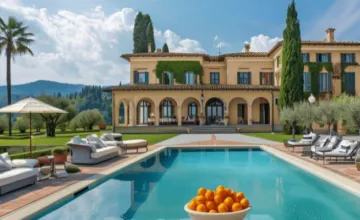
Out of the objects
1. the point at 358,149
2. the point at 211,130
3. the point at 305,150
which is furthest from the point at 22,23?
the point at 358,149

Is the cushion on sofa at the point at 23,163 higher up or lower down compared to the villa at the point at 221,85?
lower down

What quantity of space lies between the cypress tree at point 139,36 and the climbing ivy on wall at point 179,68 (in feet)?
30.4

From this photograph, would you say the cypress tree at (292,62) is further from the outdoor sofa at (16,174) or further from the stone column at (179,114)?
the outdoor sofa at (16,174)

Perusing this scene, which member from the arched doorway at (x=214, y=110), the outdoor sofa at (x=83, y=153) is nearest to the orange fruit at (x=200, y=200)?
the outdoor sofa at (x=83, y=153)

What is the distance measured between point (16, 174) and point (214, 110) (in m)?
28.7

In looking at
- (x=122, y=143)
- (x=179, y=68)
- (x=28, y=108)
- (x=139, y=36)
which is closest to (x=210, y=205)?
(x=28, y=108)

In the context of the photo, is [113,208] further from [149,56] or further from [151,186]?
[149,56]

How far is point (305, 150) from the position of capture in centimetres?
1502

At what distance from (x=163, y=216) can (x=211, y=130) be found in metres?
24.5

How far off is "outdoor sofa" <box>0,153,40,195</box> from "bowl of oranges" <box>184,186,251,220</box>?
190 inches

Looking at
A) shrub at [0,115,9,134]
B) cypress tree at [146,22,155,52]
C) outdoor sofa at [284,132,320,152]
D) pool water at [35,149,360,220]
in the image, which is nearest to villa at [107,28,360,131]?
cypress tree at [146,22,155,52]

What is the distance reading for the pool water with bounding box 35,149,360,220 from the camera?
263 inches

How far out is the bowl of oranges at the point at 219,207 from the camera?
4.26m

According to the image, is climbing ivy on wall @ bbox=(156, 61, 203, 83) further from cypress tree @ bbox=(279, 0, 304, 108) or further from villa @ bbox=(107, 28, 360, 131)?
cypress tree @ bbox=(279, 0, 304, 108)
